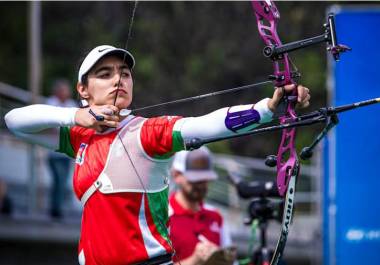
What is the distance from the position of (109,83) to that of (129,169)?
38 cm

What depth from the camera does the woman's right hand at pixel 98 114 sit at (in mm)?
4152

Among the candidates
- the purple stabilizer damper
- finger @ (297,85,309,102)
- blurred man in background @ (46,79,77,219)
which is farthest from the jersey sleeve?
blurred man in background @ (46,79,77,219)

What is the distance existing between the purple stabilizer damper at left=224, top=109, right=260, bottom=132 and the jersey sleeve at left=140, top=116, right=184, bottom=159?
0.78ft

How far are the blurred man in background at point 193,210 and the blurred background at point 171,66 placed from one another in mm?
4810

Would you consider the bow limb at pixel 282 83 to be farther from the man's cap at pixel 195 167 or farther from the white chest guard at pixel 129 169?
the man's cap at pixel 195 167

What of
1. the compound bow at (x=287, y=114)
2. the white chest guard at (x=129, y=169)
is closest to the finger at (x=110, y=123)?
the white chest guard at (x=129, y=169)

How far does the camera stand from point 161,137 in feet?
13.7

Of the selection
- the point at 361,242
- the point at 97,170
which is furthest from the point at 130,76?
the point at 361,242

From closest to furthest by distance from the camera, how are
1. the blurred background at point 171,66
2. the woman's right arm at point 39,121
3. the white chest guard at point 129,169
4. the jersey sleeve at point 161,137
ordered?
1. the jersey sleeve at point 161,137
2. the white chest guard at point 129,169
3. the woman's right arm at point 39,121
4. the blurred background at point 171,66

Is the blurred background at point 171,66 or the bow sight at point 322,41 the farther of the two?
the blurred background at point 171,66

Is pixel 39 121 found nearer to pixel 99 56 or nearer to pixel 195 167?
pixel 99 56

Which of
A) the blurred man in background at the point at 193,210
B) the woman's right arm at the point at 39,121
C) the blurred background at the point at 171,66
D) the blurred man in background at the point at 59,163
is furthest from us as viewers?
the blurred background at the point at 171,66

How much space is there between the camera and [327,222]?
8297 mm

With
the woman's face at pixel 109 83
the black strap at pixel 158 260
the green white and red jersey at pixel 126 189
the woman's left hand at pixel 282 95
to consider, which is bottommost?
the black strap at pixel 158 260
